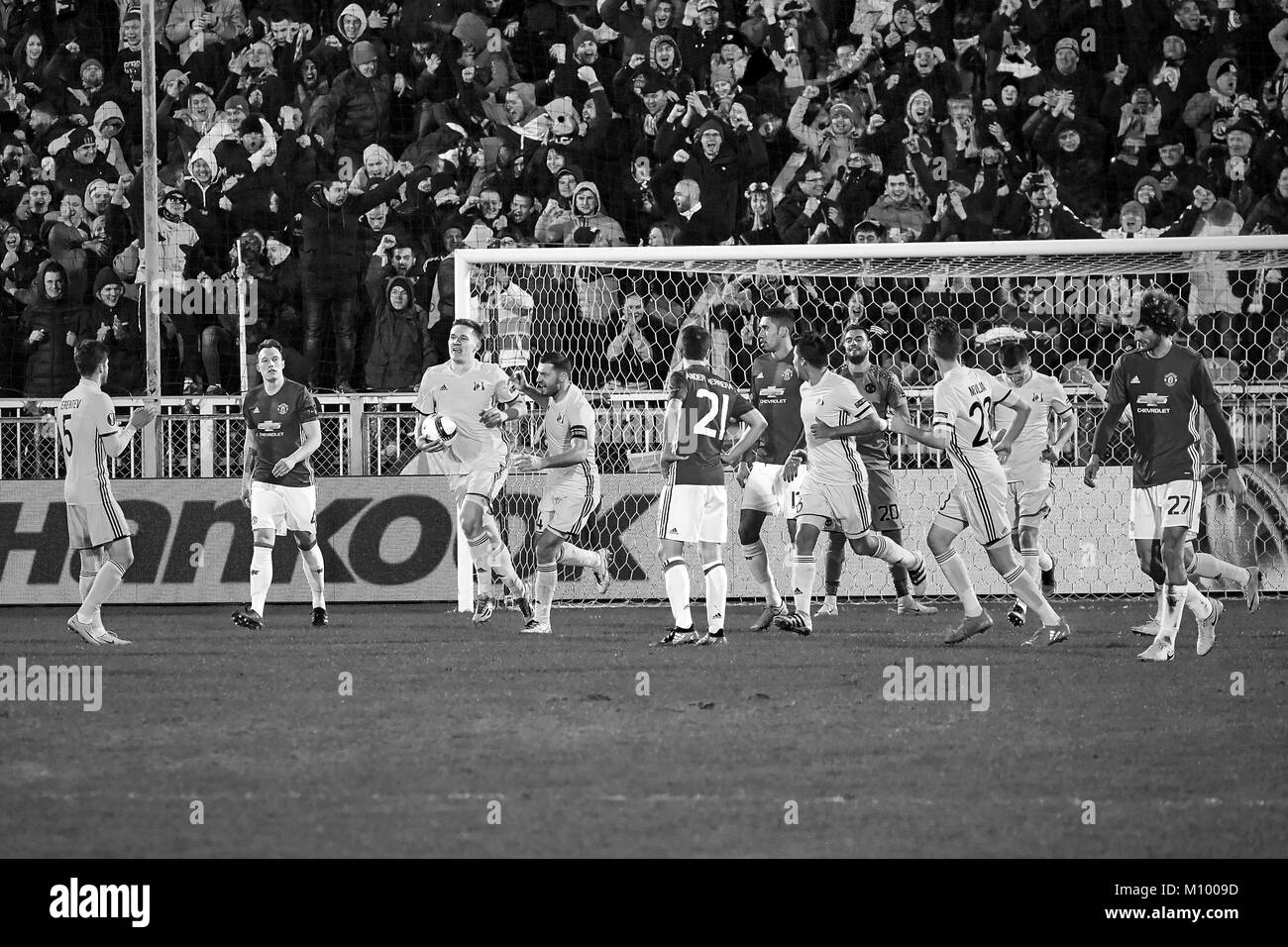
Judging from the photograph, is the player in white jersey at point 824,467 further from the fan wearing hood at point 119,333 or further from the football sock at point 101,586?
the fan wearing hood at point 119,333

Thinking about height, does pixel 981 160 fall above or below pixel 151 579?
above

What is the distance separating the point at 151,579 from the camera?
14625mm

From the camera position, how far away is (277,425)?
12.8 meters

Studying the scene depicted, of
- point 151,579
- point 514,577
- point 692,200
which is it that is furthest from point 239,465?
point 692,200

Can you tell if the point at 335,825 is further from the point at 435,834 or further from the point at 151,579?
the point at 151,579

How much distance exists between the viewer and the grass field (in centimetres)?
554

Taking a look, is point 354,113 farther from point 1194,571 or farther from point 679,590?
point 1194,571

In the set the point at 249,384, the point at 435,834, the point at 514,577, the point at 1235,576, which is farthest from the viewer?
the point at 249,384

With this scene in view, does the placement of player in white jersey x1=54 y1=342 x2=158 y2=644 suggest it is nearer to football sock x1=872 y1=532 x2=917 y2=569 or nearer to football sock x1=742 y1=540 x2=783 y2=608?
football sock x1=742 y1=540 x2=783 y2=608

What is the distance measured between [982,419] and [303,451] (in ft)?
16.8

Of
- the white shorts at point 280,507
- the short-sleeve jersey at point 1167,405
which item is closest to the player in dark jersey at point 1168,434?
the short-sleeve jersey at point 1167,405

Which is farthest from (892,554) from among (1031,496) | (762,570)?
(1031,496)

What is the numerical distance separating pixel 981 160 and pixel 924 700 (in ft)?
32.0

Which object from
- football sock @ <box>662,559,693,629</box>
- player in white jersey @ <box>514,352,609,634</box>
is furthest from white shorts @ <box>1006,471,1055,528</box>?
player in white jersey @ <box>514,352,609,634</box>
